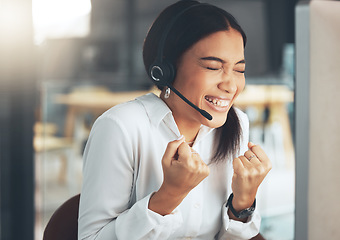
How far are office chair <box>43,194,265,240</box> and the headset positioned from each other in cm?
39

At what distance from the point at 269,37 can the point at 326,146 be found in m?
1.86

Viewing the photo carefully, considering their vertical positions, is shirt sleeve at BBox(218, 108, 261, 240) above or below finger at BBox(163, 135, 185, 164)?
below

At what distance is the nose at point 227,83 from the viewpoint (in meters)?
0.88

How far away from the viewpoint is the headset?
0.88 metres

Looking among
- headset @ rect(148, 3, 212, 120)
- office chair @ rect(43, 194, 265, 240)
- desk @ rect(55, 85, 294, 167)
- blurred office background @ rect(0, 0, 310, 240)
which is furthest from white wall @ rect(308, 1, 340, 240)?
desk @ rect(55, 85, 294, 167)

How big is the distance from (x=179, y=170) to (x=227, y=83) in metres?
0.21

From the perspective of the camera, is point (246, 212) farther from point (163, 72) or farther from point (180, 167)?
point (163, 72)

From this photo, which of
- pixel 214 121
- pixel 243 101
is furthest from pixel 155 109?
pixel 243 101

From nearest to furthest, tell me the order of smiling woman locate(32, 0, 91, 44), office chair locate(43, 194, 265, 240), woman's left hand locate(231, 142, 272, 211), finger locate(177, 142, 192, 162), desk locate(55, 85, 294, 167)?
finger locate(177, 142, 192, 162) < woman's left hand locate(231, 142, 272, 211) < office chair locate(43, 194, 265, 240) < smiling woman locate(32, 0, 91, 44) < desk locate(55, 85, 294, 167)

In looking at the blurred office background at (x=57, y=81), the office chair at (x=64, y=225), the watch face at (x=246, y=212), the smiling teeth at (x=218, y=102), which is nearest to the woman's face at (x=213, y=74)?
the smiling teeth at (x=218, y=102)

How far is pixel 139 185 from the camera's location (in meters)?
0.93

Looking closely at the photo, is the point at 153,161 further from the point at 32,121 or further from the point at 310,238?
the point at 32,121

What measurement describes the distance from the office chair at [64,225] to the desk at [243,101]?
4.18ft

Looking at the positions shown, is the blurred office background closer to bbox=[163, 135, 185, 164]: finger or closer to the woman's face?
the woman's face
